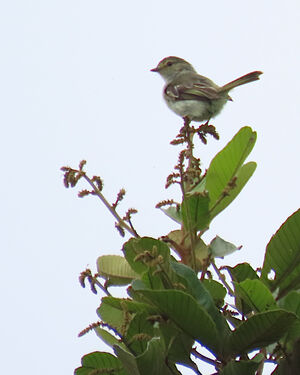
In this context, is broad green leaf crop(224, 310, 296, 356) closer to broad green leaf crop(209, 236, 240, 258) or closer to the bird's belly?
broad green leaf crop(209, 236, 240, 258)

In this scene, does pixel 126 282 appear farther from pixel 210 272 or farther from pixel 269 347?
pixel 269 347

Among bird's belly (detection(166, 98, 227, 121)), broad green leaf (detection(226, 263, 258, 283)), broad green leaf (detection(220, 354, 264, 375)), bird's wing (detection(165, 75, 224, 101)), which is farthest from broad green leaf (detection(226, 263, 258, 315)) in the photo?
bird's wing (detection(165, 75, 224, 101))

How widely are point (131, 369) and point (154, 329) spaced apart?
0.53ft

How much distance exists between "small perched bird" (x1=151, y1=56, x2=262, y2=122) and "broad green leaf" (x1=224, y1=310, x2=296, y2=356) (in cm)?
399

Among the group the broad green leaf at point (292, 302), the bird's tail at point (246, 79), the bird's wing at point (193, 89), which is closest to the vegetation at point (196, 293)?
the broad green leaf at point (292, 302)

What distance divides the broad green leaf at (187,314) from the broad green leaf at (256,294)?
13 centimetres

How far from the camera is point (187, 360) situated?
2.25 meters

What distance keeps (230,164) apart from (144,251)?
1.78 ft

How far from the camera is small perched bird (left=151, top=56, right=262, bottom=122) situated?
21.4 feet

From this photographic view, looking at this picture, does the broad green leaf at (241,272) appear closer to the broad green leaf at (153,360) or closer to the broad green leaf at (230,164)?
the broad green leaf at (230,164)

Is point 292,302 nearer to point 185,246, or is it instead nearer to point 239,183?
point 185,246

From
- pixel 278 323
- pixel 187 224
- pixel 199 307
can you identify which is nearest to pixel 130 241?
pixel 187 224

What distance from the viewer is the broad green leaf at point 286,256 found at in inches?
96.2

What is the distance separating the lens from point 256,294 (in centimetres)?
222
